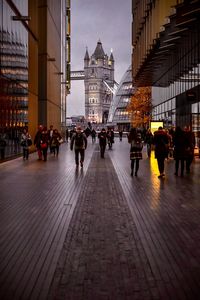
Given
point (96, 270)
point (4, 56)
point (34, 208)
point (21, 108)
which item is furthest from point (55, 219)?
point (21, 108)

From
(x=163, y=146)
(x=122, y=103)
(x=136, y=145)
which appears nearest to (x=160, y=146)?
(x=163, y=146)

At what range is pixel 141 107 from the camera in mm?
64875

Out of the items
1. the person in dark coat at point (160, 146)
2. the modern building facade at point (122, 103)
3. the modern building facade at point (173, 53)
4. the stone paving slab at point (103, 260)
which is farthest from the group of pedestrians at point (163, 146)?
the modern building facade at point (122, 103)

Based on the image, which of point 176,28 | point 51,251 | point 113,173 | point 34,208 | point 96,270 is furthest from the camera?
point 176,28

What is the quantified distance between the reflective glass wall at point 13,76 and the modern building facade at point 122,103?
11068 centimetres

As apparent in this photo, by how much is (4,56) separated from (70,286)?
2229 centimetres

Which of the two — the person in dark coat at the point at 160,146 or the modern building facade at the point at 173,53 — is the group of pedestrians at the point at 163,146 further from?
the modern building facade at the point at 173,53

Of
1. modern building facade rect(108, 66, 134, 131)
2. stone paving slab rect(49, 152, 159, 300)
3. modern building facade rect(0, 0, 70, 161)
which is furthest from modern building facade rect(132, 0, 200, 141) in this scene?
modern building facade rect(108, 66, 134, 131)

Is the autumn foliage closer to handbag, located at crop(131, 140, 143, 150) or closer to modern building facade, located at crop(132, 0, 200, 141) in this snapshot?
modern building facade, located at crop(132, 0, 200, 141)

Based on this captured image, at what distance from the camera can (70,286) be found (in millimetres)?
5246

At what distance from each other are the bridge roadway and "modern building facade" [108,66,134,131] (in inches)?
5172

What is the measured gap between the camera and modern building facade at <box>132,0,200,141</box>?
25244mm

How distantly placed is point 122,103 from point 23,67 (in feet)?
389

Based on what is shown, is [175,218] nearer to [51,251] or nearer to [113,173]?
[51,251]
